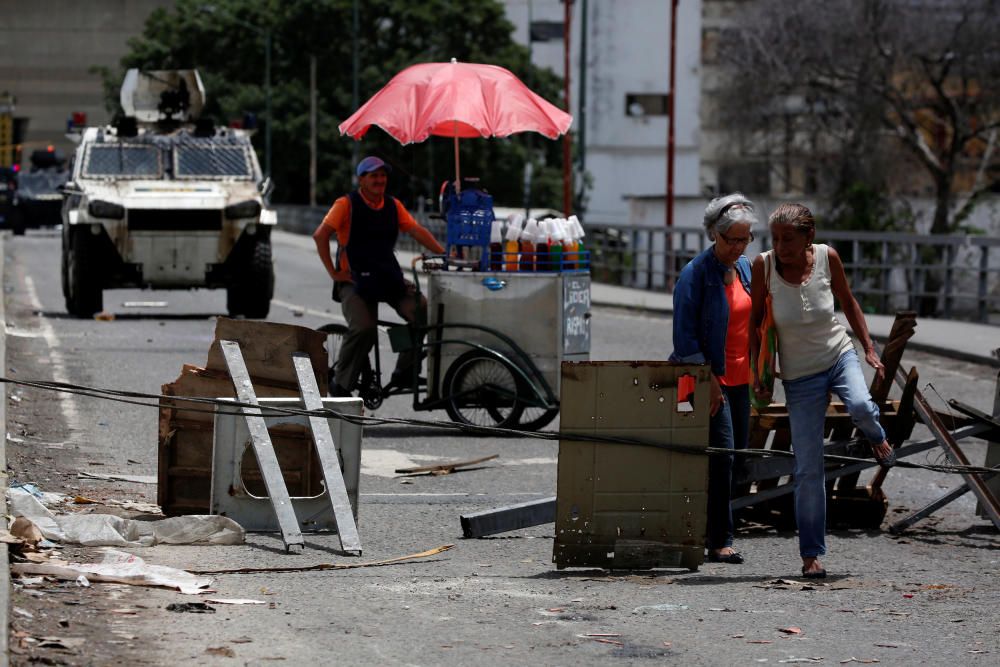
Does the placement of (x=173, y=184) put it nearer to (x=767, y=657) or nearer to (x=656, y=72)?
(x=767, y=657)

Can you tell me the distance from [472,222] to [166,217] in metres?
10.3

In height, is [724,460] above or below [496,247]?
below

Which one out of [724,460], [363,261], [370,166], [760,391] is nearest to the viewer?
[760,391]

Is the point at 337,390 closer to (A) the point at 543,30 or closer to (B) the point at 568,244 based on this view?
(B) the point at 568,244

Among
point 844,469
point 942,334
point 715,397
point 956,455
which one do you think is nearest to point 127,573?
point 715,397

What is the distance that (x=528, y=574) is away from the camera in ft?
25.5

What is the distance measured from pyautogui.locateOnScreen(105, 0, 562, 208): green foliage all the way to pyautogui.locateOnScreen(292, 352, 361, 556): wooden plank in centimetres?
5855

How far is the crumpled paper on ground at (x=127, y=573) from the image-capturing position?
279 inches

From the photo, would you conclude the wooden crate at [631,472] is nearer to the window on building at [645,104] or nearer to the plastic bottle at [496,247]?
the plastic bottle at [496,247]

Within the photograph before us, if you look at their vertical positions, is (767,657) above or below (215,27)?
below

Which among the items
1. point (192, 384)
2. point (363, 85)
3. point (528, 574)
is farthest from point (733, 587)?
point (363, 85)

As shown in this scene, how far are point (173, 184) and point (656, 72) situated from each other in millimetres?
67173

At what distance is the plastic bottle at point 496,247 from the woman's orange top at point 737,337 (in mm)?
4260

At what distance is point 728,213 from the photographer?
25.8 feet
